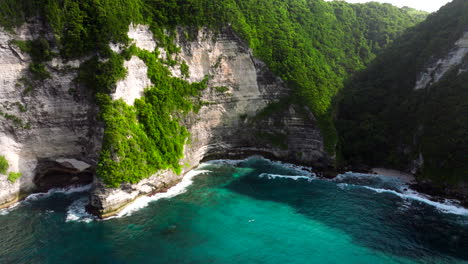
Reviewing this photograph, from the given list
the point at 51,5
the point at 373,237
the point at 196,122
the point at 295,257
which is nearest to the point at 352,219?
the point at 373,237

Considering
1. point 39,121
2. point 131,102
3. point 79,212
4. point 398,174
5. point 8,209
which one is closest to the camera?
point 79,212

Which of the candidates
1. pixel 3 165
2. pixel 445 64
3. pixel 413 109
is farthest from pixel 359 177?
pixel 3 165

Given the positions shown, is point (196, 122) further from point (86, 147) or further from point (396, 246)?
point (396, 246)

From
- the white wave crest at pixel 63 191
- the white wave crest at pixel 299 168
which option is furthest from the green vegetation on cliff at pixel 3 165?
the white wave crest at pixel 299 168

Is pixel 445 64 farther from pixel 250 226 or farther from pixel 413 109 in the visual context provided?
pixel 250 226

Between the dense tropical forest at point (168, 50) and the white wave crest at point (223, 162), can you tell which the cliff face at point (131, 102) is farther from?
the dense tropical forest at point (168, 50)

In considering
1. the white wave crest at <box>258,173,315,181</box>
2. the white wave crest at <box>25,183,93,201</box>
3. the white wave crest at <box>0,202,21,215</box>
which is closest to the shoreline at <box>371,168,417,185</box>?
the white wave crest at <box>258,173,315,181</box>
